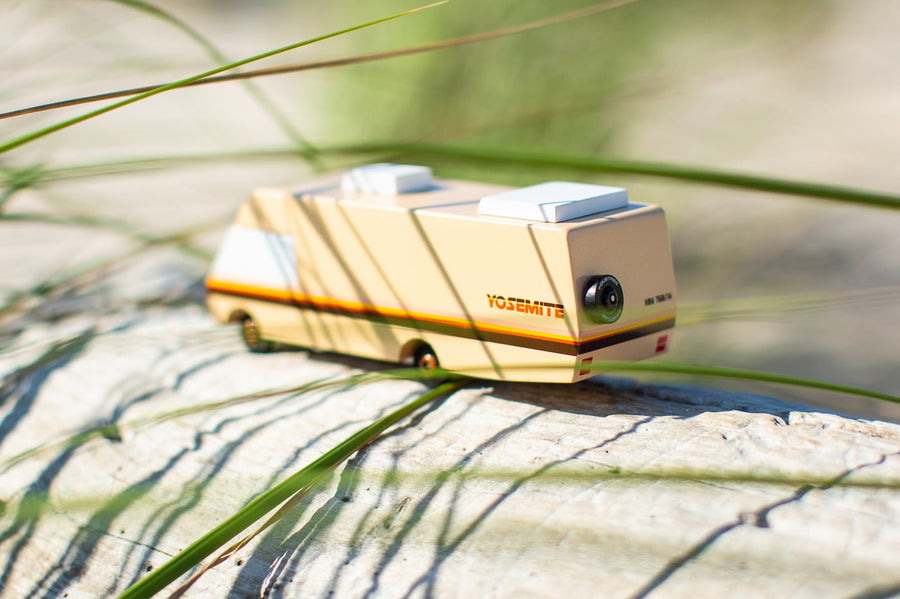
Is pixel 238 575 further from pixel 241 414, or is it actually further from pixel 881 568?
pixel 881 568

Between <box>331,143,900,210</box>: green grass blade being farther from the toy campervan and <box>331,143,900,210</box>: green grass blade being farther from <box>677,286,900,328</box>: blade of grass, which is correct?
<box>677,286,900,328</box>: blade of grass

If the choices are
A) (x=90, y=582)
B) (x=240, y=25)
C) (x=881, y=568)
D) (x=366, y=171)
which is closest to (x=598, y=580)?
(x=881, y=568)

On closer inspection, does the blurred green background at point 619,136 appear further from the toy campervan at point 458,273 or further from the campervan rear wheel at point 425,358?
the campervan rear wheel at point 425,358

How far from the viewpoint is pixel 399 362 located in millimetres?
1636

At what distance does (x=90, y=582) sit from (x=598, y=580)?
0.71m

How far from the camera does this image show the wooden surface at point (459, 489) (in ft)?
3.32

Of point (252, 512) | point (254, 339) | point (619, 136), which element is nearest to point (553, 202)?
point (252, 512)

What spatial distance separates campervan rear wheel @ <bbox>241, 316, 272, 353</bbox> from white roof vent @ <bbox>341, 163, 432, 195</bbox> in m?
0.33

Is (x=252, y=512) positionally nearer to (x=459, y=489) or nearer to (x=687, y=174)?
(x=459, y=489)

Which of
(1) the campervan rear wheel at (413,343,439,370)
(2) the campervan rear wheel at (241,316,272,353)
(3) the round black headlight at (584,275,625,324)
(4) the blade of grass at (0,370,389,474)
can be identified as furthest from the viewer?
(2) the campervan rear wheel at (241,316,272,353)

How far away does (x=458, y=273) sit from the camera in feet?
4.71

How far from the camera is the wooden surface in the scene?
3.32ft

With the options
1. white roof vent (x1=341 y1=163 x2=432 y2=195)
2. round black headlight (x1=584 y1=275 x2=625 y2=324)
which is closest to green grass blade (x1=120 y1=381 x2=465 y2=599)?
round black headlight (x1=584 y1=275 x2=625 y2=324)

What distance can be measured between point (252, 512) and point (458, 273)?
0.52 meters
